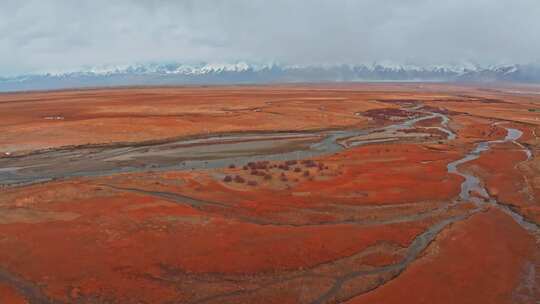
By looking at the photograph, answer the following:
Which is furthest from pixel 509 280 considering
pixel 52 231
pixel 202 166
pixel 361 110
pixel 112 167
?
pixel 361 110

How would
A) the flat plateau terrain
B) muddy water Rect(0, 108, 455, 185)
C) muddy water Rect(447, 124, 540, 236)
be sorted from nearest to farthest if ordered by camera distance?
the flat plateau terrain, muddy water Rect(447, 124, 540, 236), muddy water Rect(0, 108, 455, 185)

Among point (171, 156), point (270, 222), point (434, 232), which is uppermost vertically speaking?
point (171, 156)

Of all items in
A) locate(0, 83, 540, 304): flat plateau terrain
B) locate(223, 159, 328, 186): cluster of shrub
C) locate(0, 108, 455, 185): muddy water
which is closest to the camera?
locate(0, 83, 540, 304): flat plateau terrain

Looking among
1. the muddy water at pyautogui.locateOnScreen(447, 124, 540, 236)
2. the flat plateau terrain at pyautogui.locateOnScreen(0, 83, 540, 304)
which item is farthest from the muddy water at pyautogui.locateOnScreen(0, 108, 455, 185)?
the muddy water at pyautogui.locateOnScreen(447, 124, 540, 236)

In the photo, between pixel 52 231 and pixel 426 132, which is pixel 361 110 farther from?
pixel 52 231

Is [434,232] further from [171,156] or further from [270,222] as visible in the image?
[171,156]

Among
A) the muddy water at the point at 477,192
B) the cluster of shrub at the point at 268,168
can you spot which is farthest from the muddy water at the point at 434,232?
the cluster of shrub at the point at 268,168

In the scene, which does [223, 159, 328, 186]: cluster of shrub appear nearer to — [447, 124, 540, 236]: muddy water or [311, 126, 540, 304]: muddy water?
[447, 124, 540, 236]: muddy water

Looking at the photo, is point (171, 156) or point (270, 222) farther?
point (171, 156)

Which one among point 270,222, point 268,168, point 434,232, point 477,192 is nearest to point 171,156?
point 268,168
